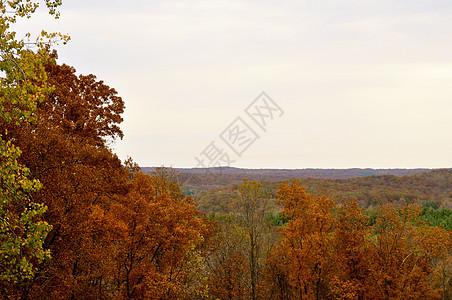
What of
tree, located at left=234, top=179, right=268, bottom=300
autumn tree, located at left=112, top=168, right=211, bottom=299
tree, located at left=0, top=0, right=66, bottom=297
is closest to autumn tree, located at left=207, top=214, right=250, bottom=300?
tree, located at left=234, top=179, right=268, bottom=300

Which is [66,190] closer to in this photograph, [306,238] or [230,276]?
[230,276]

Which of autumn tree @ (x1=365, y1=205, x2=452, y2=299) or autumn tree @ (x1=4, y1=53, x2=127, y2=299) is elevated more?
autumn tree @ (x1=4, y1=53, x2=127, y2=299)

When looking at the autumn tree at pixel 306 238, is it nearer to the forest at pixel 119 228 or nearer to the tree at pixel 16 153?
the forest at pixel 119 228

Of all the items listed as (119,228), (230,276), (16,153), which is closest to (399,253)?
(230,276)

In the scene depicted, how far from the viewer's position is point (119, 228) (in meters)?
19.0

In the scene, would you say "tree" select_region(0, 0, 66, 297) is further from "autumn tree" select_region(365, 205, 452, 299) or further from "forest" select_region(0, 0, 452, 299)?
"autumn tree" select_region(365, 205, 452, 299)

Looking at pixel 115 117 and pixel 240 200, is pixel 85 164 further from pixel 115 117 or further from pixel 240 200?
pixel 240 200

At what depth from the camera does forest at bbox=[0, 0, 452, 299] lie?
940 centimetres

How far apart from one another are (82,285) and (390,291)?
20.2 metres

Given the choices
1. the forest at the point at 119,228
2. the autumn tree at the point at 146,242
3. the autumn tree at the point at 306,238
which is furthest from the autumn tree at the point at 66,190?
the autumn tree at the point at 306,238

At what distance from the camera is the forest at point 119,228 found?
30.8 ft

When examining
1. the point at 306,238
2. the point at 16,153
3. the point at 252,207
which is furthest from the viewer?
the point at 306,238

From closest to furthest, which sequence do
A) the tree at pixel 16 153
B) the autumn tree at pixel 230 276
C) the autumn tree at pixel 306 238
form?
the tree at pixel 16 153 → the autumn tree at pixel 306 238 → the autumn tree at pixel 230 276

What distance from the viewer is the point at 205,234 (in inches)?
1533
